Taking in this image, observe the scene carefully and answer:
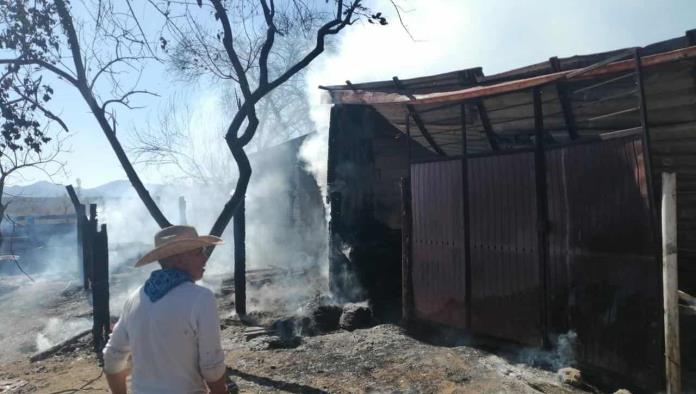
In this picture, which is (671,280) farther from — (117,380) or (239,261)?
(239,261)

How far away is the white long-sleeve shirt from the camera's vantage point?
9.07 feet

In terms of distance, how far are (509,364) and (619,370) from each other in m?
1.19

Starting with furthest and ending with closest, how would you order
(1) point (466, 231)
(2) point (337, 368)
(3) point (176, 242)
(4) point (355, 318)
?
(4) point (355, 318), (1) point (466, 231), (2) point (337, 368), (3) point (176, 242)

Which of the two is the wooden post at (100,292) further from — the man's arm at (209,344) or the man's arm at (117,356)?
the man's arm at (209,344)

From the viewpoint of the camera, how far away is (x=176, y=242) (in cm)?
302

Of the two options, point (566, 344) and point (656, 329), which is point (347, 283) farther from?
point (656, 329)

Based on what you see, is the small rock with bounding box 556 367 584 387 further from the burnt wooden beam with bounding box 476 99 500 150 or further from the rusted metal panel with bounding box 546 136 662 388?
the burnt wooden beam with bounding box 476 99 500 150

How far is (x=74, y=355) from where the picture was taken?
787 centimetres

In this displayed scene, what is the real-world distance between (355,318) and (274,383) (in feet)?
8.73

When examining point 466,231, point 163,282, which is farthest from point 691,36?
point 163,282

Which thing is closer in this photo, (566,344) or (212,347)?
(212,347)

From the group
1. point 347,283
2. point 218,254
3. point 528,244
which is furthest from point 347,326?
point 218,254

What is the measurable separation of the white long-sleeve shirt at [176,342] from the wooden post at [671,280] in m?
3.89

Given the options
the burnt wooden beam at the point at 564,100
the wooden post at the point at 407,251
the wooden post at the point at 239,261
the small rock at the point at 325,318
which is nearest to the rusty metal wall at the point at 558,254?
the wooden post at the point at 407,251
